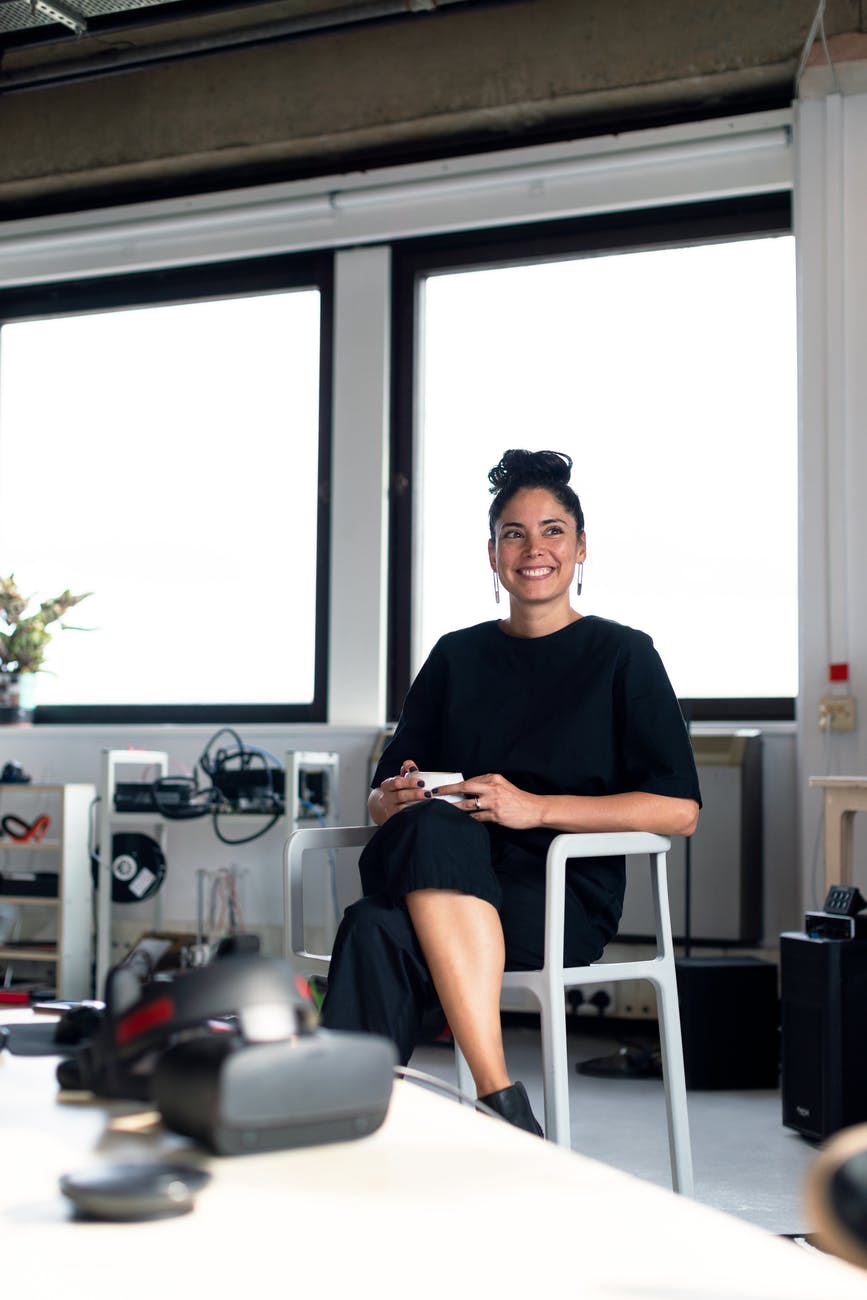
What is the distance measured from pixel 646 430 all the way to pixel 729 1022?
1.91 metres

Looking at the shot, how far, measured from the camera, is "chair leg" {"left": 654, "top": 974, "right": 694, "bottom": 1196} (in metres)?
1.91

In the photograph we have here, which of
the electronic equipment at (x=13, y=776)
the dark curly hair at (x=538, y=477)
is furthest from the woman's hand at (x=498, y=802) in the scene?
the electronic equipment at (x=13, y=776)

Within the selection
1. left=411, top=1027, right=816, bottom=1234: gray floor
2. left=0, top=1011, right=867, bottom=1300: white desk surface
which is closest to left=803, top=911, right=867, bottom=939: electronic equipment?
left=411, top=1027, right=816, bottom=1234: gray floor

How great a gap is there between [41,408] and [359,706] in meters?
1.89

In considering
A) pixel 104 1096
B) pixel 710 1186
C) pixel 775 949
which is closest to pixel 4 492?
pixel 775 949

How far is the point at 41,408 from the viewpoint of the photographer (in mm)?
5160

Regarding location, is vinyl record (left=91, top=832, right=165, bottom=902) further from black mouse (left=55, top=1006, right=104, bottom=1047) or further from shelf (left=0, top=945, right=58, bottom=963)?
black mouse (left=55, top=1006, right=104, bottom=1047)

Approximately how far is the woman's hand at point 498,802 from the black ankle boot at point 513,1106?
43 centimetres

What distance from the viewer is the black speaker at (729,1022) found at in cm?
320

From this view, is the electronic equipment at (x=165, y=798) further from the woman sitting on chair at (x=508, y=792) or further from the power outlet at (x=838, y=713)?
the woman sitting on chair at (x=508, y=792)

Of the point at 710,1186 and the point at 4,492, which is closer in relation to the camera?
the point at 710,1186

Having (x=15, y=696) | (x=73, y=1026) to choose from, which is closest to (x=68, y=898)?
(x=15, y=696)

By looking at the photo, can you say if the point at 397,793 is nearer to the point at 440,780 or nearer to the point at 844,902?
the point at 440,780

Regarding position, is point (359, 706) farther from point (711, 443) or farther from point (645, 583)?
point (711, 443)
